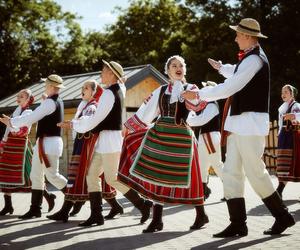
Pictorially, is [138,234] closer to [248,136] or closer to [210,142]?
[248,136]

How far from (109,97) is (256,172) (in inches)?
75.9

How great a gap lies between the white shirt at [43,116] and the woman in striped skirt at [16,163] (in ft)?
1.65

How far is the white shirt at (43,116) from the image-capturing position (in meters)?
6.43

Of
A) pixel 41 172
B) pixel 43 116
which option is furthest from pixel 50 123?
pixel 41 172

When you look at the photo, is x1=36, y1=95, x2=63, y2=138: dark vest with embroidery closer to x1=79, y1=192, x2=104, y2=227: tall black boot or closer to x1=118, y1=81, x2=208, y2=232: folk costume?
x1=79, y1=192, x2=104, y2=227: tall black boot

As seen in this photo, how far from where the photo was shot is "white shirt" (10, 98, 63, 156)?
21.1 feet

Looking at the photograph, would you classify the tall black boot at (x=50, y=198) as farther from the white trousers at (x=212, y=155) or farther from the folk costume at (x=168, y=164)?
the white trousers at (x=212, y=155)

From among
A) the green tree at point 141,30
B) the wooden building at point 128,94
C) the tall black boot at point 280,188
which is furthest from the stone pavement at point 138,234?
the green tree at point 141,30

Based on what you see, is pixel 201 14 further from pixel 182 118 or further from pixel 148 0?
pixel 182 118

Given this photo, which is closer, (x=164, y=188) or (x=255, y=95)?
(x=255, y=95)

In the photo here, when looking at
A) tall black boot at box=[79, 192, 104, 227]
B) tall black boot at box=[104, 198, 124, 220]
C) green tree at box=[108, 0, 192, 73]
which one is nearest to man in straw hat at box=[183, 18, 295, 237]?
tall black boot at box=[79, 192, 104, 227]

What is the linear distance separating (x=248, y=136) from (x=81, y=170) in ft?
7.47

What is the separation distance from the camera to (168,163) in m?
5.12

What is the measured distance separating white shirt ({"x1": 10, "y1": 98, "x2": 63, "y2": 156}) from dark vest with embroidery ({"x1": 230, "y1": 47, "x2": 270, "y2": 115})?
2.81m
